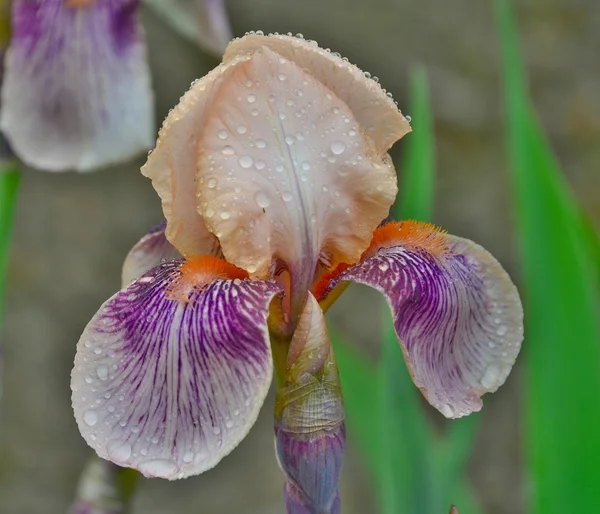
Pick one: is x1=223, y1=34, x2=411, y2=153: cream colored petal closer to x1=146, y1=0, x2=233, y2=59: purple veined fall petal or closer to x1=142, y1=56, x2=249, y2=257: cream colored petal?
x1=142, y1=56, x2=249, y2=257: cream colored petal

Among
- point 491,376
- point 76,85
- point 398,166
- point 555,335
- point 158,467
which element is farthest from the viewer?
point 398,166

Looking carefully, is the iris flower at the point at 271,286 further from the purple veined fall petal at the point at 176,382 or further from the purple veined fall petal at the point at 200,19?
the purple veined fall petal at the point at 200,19

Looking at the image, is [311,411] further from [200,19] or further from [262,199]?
[200,19]

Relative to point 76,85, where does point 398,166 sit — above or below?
above

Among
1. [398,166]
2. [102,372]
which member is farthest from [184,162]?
[398,166]

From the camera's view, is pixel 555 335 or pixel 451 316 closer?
pixel 451 316

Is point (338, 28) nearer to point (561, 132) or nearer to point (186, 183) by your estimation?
point (561, 132)

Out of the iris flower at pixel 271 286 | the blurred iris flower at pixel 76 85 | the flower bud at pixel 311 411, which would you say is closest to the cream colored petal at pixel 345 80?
the iris flower at pixel 271 286
